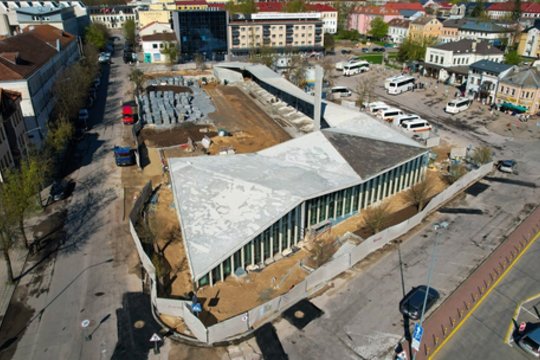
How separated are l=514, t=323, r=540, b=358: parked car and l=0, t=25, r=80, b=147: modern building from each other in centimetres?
4324

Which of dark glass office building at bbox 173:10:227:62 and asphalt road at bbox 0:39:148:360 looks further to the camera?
dark glass office building at bbox 173:10:227:62

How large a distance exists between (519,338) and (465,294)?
4.04 m

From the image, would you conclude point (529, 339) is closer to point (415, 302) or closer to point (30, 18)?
point (415, 302)

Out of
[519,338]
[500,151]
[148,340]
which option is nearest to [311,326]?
[148,340]

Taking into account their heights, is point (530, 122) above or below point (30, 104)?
below

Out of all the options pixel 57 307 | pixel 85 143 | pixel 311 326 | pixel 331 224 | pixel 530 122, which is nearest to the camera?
pixel 311 326

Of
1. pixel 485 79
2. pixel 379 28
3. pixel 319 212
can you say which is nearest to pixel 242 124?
pixel 319 212

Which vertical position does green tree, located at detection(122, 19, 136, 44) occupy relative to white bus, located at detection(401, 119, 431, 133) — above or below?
A: above

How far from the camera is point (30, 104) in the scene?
4884 cm

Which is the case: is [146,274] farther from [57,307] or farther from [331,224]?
[331,224]

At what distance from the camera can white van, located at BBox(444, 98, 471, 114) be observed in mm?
63531

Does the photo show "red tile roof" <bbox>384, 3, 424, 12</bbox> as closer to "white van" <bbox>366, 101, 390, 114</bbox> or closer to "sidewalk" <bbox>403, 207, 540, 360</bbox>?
"white van" <bbox>366, 101, 390, 114</bbox>

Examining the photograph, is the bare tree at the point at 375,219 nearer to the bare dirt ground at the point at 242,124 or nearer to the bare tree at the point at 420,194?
the bare tree at the point at 420,194

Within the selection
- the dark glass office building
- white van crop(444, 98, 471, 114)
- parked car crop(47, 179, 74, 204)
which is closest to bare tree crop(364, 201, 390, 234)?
parked car crop(47, 179, 74, 204)
